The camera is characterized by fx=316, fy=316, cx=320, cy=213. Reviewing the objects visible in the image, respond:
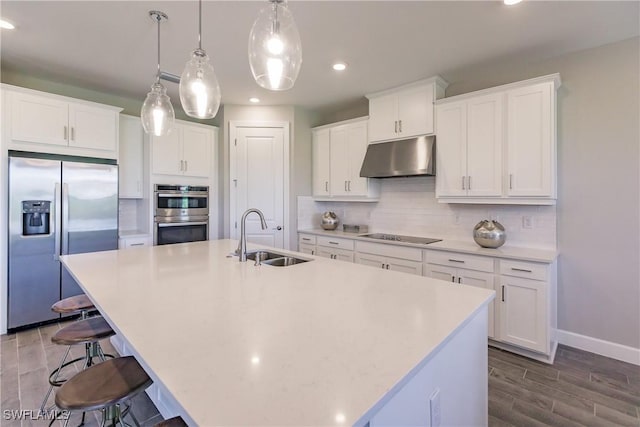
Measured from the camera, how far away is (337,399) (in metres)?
0.69

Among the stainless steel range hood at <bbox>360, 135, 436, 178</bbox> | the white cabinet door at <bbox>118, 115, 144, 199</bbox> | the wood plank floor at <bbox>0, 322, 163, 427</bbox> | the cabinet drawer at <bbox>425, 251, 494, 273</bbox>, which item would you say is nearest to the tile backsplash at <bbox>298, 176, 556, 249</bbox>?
the stainless steel range hood at <bbox>360, 135, 436, 178</bbox>

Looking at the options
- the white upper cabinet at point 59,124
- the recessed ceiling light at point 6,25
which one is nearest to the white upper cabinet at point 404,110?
the white upper cabinet at point 59,124

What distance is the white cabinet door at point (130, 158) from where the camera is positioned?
385 centimetres

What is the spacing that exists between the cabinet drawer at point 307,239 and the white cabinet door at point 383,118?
1480 mm

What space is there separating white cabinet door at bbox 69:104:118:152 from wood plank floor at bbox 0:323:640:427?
2.00m

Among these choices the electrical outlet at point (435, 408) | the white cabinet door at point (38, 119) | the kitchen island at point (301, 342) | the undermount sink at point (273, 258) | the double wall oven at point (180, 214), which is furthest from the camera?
the double wall oven at point (180, 214)

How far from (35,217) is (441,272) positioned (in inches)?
155

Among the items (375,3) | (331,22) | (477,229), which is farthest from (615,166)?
(331,22)

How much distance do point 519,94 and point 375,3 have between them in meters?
1.55

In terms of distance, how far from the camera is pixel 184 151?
13.7ft

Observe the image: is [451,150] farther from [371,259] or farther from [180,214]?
[180,214]

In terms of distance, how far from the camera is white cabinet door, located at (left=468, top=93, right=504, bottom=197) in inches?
114

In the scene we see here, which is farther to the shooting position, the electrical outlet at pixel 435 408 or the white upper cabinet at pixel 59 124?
the white upper cabinet at pixel 59 124

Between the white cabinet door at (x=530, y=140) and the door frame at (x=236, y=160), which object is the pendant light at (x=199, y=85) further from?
the white cabinet door at (x=530, y=140)
